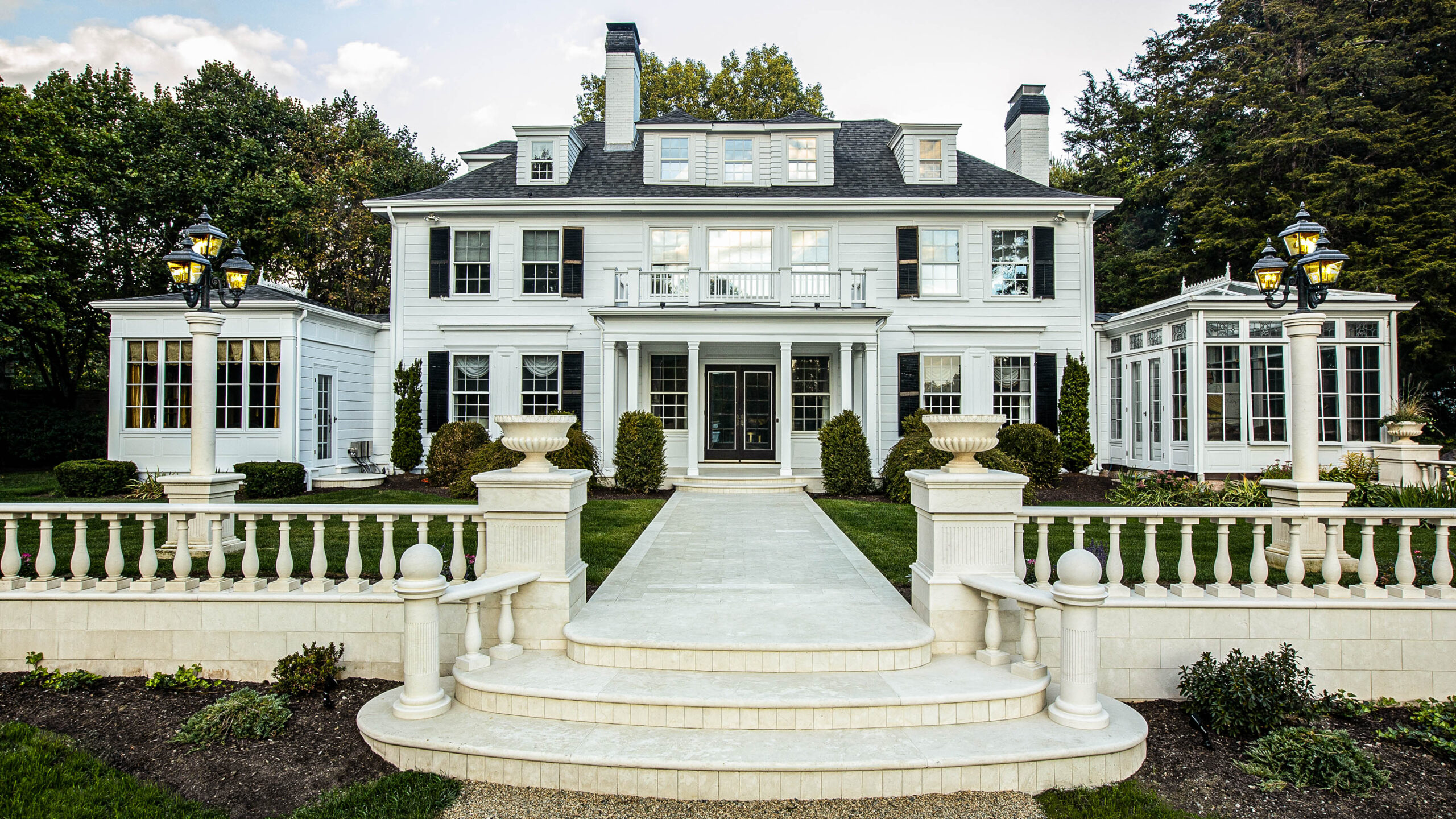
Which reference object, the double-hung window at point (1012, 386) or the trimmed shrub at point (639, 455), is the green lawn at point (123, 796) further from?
the double-hung window at point (1012, 386)

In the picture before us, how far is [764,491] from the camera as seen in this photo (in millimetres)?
12547

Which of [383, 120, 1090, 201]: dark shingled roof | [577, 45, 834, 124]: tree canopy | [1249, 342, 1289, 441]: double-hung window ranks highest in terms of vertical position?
[577, 45, 834, 124]: tree canopy

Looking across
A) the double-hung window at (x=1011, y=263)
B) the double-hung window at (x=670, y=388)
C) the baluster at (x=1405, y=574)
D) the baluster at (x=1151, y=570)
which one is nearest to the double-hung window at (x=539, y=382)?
the double-hung window at (x=670, y=388)

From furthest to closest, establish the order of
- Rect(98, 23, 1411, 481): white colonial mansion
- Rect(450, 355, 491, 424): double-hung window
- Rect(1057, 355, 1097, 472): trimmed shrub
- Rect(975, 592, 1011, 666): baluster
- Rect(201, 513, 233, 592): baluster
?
Rect(450, 355, 491, 424): double-hung window < Rect(1057, 355, 1097, 472): trimmed shrub < Rect(98, 23, 1411, 481): white colonial mansion < Rect(201, 513, 233, 592): baluster < Rect(975, 592, 1011, 666): baluster

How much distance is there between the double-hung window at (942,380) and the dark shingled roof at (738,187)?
3662mm

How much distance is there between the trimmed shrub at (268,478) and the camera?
38.8 feet

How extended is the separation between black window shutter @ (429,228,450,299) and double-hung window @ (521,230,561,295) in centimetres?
167

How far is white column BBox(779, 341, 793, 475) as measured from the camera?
13.3 meters

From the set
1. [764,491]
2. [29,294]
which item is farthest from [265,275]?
[764,491]

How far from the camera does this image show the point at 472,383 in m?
15.0

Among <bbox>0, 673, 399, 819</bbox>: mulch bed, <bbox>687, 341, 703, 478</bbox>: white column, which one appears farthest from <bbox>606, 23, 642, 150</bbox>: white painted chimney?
<bbox>0, 673, 399, 819</bbox>: mulch bed

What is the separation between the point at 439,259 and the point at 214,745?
1258 centimetres

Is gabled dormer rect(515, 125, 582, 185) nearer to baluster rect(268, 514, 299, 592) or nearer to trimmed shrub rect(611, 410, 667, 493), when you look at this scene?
trimmed shrub rect(611, 410, 667, 493)

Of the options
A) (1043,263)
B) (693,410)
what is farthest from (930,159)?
(693,410)
